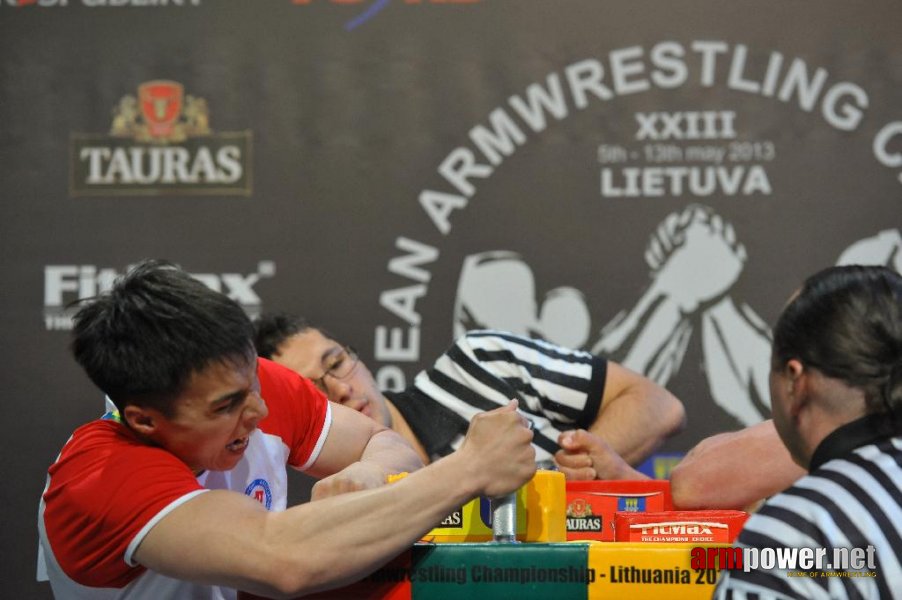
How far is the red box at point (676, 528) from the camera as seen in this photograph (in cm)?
141

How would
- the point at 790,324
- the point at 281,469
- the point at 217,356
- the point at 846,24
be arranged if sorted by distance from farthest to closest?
the point at 846,24 < the point at 281,469 < the point at 217,356 < the point at 790,324

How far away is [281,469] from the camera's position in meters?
1.84

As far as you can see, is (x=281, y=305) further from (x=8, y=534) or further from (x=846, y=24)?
(x=846, y=24)

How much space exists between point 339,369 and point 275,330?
0.19 meters

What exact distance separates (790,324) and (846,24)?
2.08m

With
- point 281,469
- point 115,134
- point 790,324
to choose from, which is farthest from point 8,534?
point 790,324

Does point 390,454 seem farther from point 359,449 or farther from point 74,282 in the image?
point 74,282

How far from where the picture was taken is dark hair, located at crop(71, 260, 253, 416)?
140cm

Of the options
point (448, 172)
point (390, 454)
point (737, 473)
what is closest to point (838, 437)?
point (737, 473)

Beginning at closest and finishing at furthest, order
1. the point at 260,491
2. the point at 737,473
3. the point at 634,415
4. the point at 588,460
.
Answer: the point at 260,491 < the point at 737,473 < the point at 588,460 < the point at 634,415

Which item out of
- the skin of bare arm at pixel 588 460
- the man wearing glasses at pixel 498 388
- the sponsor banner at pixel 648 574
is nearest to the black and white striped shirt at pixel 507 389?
the man wearing glasses at pixel 498 388

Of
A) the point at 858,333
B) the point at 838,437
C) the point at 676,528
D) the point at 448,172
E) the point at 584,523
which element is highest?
the point at 448,172

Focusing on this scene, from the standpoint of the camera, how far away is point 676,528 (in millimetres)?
1417

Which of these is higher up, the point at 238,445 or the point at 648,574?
the point at 238,445
